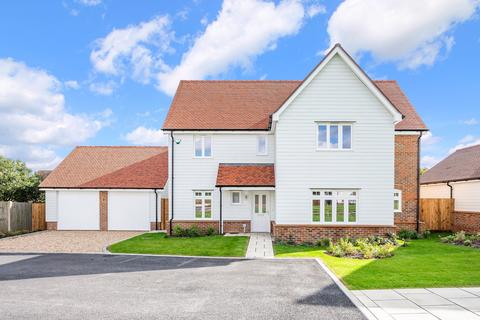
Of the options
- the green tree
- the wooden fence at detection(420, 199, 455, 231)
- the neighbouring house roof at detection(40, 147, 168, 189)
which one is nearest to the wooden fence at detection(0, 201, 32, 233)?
the neighbouring house roof at detection(40, 147, 168, 189)

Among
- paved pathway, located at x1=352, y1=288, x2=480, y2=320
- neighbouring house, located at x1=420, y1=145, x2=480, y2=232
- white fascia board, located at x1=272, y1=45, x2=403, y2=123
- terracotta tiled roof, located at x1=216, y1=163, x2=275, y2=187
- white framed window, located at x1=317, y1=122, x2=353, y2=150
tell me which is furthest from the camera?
neighbouring house, located at x1=420, y1=145, x2=480, y2=232

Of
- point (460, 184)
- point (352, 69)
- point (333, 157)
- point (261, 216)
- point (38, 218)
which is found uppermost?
point (352, 69)

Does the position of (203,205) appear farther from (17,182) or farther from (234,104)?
(17,182)

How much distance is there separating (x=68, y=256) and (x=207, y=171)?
8.58 metres

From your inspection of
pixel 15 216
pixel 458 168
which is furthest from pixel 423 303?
pixel 15 216

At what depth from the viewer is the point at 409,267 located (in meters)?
10.7

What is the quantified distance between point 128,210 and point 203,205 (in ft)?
→ 18.9

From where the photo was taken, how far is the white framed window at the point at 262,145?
19953 mm

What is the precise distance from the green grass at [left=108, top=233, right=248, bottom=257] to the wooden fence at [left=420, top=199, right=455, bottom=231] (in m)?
12.2

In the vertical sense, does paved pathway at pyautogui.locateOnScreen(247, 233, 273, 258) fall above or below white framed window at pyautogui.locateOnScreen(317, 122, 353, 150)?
below

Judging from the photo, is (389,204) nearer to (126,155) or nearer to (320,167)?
(320,167)

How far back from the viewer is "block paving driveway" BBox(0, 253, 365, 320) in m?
7.09

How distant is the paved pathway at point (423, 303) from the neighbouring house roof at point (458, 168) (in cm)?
1512

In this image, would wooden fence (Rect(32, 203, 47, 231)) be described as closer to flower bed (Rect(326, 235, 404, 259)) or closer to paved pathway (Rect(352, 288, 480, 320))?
flower bed (Rect(326, 235, 404, 259))
